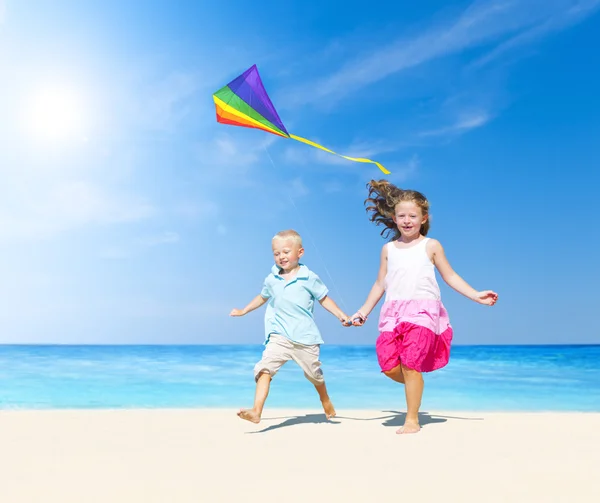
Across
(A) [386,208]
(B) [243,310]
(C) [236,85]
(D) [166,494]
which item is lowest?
(D) [166,494]

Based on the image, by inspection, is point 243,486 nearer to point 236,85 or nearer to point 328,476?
point 328,476

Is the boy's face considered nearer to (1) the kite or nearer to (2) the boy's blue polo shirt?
(2) the boy's blue polo shirt

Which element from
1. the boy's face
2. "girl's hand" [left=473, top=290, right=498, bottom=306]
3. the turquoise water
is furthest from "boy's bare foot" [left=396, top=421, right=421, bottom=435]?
the turquoise water

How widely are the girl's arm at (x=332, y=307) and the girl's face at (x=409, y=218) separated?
738 millimetres

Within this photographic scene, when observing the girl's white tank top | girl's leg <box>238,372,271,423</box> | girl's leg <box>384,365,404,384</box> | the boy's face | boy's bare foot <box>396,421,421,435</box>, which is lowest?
boy's bare foot <box>396,421,421,435</box>

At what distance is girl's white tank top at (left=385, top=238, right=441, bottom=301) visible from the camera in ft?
15.1

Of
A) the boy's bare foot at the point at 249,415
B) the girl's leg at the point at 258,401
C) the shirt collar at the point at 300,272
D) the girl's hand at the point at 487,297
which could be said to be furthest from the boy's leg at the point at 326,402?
the girl's hand at the point at 487,297

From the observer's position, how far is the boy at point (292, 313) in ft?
15.9

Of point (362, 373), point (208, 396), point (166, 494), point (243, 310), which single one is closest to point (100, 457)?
point (166, 494)

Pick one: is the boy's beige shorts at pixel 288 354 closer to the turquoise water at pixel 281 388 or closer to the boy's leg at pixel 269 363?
the boy's leg at pixel 269 363

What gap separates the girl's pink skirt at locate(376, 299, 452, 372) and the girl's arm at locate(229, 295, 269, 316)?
0.99 m

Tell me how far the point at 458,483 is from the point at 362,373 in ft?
42.2

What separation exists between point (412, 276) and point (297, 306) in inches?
35.0

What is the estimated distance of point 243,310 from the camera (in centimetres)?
513
